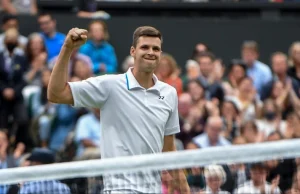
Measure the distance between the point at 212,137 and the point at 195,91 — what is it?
1.50 meters

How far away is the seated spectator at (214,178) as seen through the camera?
8188mm

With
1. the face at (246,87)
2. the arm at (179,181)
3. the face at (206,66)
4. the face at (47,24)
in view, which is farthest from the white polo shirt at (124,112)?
the face at (47,24)

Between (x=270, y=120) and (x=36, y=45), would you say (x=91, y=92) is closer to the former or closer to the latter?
(x=270, y=120)

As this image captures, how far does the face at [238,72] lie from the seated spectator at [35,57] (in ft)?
8.97

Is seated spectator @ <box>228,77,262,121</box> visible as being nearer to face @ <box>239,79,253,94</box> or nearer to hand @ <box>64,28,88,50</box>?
face @ <box>239,79,253,94</box>

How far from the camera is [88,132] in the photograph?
14078 millimetres

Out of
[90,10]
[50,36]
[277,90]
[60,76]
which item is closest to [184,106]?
[277,90]

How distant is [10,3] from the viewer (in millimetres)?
17641

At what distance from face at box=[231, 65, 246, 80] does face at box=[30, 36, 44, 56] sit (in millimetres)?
2802

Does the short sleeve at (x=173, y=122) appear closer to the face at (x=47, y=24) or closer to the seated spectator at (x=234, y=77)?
the seated spectator at (x=234, y=77)

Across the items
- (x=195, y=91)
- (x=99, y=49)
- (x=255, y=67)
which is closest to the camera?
(x=195, y=91)

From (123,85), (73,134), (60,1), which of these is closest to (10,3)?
(60,1)

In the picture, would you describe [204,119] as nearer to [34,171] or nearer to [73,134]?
[73,134]

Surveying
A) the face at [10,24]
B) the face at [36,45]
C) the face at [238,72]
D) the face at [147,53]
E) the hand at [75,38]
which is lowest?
the face at [238,72]
